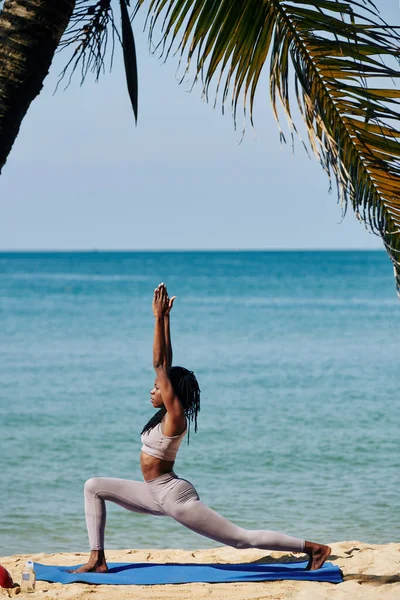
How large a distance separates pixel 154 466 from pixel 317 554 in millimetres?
1156

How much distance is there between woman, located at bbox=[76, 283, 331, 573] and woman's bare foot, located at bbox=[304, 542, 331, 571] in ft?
0.49

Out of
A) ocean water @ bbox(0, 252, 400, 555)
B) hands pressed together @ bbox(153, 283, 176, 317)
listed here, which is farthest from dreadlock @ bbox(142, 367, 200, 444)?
ocean water @ bbox(0, 252, 400, 555)

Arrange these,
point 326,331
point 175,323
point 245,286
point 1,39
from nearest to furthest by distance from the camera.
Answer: point 1,39 → point 326,331 → point 175,323 → point 245,286

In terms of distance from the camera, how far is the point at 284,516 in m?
8.99

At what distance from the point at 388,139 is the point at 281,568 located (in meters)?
2.78

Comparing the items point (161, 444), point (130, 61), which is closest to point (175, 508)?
point (161, 444)

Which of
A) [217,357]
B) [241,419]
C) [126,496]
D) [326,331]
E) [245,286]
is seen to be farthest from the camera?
[245,286]

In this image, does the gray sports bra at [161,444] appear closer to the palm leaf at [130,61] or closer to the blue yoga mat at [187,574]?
the blue yoga mat at [187,574]

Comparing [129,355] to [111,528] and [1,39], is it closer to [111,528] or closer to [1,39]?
[111,528]

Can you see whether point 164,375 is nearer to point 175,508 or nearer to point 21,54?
point 175,508

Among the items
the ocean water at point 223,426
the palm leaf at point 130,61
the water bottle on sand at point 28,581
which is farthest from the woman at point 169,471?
the ocean water at point 223,426

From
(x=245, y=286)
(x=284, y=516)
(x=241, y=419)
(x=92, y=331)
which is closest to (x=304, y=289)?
(x=245, y=286)

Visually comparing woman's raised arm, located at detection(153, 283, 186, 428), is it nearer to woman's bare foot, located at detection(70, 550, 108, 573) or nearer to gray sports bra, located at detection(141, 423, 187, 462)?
gray sports bra, located at detection(141, 423, 187, 462)

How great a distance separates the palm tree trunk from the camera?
10.2 feet
